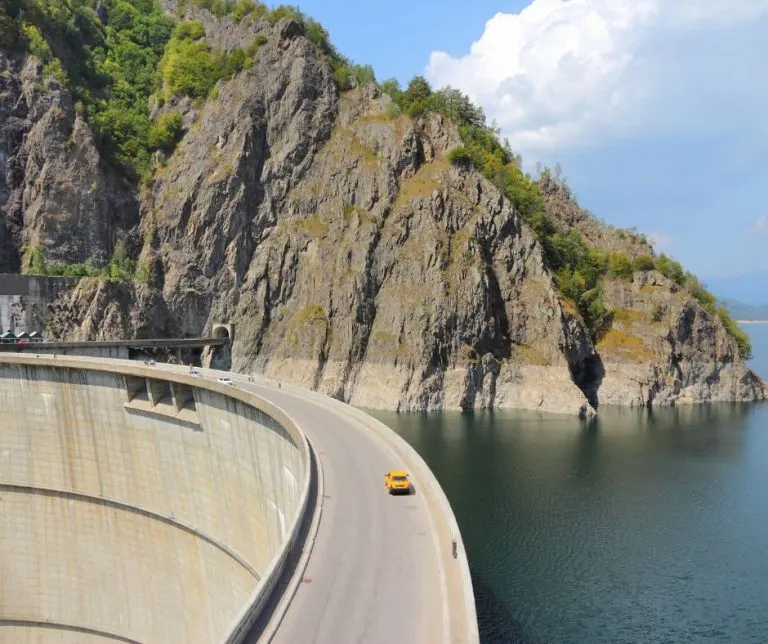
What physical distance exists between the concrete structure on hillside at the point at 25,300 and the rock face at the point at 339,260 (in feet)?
7.22

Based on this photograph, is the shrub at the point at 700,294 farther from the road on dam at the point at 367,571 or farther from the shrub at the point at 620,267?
the road on dam at the point at 367,571

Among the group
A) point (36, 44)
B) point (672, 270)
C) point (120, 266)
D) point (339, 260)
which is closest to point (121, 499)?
point (339, 260)

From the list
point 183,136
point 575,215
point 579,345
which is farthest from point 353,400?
point 575,215

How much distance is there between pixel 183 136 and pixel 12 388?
7682 cm

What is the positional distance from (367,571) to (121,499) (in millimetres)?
31205

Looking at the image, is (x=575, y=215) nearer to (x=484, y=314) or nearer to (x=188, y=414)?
(x=484, y=314)

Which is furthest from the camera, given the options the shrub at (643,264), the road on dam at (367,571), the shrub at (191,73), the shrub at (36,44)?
the shrub at (191,73)

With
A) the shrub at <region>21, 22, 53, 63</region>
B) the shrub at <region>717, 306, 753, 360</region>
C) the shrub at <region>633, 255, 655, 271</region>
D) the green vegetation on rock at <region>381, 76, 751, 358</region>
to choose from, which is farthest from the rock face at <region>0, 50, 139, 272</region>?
the shrub at <region>717, 306, 753, 360</region>

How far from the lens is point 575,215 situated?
12756 cm

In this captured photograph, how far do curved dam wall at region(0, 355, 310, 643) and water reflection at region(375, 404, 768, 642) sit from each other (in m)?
16.0

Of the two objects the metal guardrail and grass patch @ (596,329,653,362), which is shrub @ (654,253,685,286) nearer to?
grass patch @ (596,329,653,362)

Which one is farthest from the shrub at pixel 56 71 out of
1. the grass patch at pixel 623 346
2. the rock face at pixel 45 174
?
the grass patch at pixel 623 346

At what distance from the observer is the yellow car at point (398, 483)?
24.7 meters

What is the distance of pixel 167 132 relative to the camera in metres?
109
